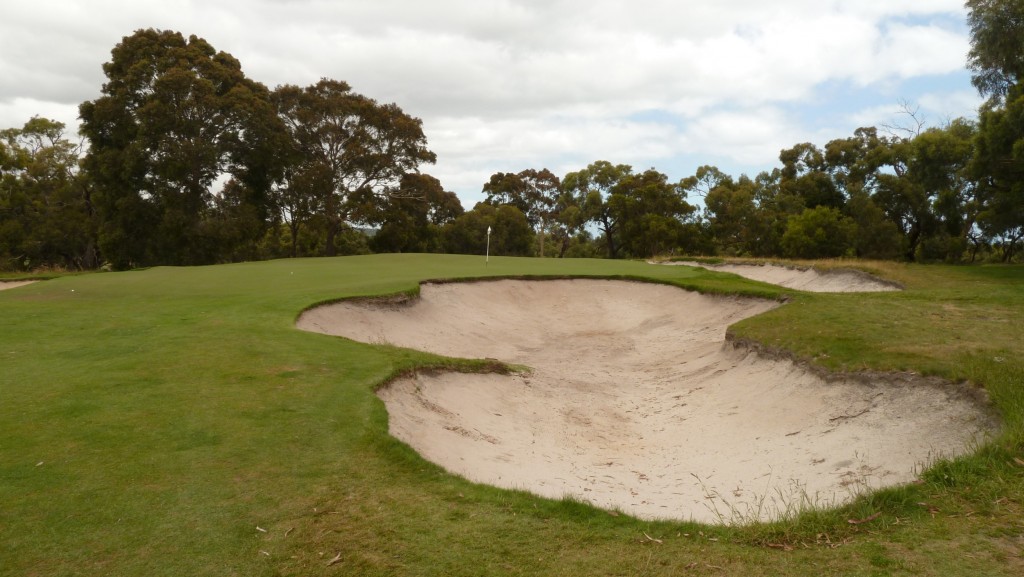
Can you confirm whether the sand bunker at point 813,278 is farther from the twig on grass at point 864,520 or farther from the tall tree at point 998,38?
the twig on grass at point 864,520

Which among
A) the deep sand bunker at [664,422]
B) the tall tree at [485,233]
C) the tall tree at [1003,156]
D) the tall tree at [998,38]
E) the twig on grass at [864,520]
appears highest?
the tall tree at [998,38]

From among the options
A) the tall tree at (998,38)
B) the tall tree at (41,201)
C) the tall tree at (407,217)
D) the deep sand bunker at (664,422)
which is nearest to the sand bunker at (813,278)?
the deep sand bunker at (664,422)

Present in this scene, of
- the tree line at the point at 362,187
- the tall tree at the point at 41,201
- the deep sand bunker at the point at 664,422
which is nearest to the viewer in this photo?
the deep sand bunker at the point at 664,422

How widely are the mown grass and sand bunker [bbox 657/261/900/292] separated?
13419 mm

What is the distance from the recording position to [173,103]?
134 feet

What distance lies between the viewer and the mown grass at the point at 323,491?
4801 millimetres

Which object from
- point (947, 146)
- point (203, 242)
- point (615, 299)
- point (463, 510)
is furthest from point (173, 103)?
point (947, 146)

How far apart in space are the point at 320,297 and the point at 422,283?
5.42 metres

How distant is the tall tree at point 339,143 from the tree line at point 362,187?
0.13m

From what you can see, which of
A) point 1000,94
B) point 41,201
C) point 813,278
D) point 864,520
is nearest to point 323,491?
point 864,520

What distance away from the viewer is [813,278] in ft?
93.2

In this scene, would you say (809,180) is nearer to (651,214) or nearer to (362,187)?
(651,214)

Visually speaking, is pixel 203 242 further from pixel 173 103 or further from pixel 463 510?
pixel 463 510

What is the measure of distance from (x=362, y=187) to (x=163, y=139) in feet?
51.8
